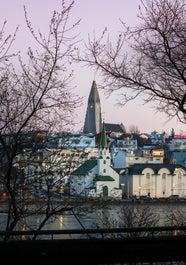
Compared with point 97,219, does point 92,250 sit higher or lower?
higher

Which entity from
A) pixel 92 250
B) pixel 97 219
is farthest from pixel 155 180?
pixel 92 250

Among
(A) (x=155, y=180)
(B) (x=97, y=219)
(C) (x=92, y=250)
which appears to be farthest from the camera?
(A) (x=155, y=180)

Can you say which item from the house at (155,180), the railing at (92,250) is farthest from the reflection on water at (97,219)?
the house at (155,180)

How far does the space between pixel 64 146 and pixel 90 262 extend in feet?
18.4

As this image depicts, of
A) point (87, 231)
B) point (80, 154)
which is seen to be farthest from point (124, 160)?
point (87, 231)

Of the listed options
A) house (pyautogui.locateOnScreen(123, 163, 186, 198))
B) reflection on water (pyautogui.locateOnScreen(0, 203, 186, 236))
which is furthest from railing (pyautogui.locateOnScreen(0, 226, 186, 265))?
house (pyautogui.locateOnScreen(123, 163, 186, 198))

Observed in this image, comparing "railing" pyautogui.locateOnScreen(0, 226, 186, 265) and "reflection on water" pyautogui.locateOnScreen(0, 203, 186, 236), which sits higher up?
"railing" pyautogui.locateOnScreen(0, 226, 186, 265)

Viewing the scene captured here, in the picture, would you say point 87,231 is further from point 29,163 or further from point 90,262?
point 29,163

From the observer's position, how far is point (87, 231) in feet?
15.4

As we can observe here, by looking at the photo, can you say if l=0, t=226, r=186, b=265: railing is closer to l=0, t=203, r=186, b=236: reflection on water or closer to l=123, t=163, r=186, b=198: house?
l=0, t=203, r=186, b=236: reflection on water

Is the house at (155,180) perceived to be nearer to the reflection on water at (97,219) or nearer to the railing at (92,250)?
the reflection on water at (97,219)

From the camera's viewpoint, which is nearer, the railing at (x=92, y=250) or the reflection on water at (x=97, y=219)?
the railing at (x=92, y=250)

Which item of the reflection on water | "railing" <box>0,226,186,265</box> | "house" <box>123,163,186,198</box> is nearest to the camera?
"railing" <box>0,226,186,265</box>

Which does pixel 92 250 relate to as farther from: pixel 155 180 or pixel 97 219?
pixel 155 180
